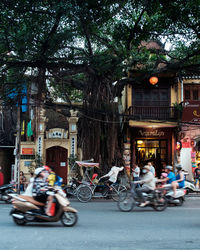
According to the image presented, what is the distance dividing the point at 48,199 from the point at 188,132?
14.4 m

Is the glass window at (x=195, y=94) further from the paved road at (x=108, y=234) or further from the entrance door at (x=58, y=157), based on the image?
the paved road at (x=108, y=234)

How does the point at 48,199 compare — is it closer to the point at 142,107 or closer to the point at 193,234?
the point at 193,234

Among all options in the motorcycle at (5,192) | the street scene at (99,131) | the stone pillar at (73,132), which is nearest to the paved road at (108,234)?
the street scene at (99,131)

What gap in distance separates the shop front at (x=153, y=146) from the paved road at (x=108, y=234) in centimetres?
1161

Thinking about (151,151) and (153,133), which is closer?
(153,133)

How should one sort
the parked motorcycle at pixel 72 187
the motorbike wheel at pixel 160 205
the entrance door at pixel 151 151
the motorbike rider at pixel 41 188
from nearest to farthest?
the motorbike rider at pixel 41 188, the motorbike wheel at pixel 160 205, the parked motorcycle at pixel 72 187, the entrance door at pixel 151 151

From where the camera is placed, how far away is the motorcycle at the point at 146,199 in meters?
9.75

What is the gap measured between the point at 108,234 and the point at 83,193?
6795mm

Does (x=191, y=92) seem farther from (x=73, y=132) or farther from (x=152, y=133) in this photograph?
(x=73, y=132)

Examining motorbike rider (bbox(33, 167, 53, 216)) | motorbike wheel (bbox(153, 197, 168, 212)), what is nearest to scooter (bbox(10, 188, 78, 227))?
motorbike rider (bbox(33, 167, 53, 216))

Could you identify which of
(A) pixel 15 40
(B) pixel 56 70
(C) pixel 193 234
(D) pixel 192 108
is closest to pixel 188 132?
(D) pixel 192 108

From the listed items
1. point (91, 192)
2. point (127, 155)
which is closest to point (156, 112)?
point (127, 155)

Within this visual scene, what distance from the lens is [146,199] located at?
9711 mm

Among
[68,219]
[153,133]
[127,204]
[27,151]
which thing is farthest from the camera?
[153,133]
